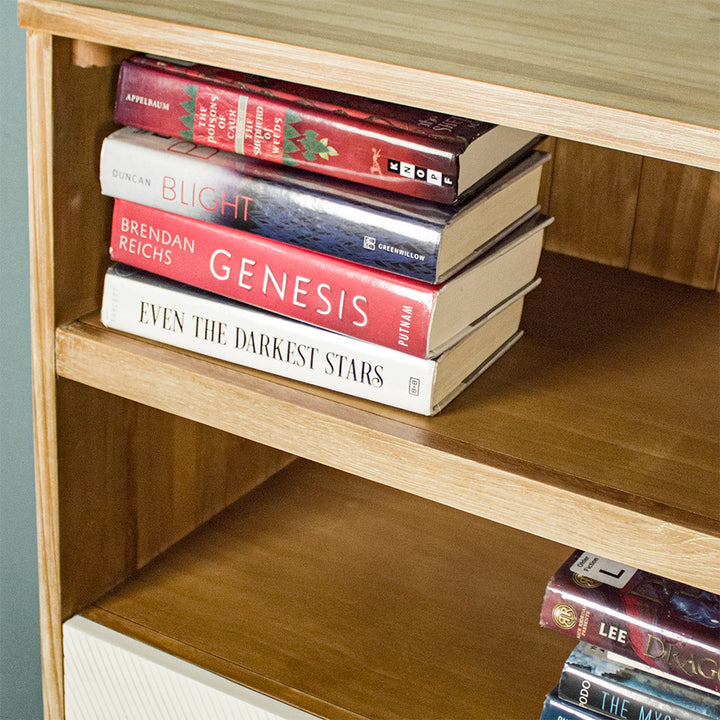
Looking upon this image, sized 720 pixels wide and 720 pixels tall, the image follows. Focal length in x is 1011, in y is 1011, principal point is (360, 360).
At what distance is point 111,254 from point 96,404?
0.42 ft

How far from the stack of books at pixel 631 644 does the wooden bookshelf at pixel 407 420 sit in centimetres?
8

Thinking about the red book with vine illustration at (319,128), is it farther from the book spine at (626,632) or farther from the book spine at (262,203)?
the book spine at (626,632)

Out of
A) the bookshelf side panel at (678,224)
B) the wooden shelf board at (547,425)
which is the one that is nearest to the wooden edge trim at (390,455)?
the wooden shelf board at (547,425)

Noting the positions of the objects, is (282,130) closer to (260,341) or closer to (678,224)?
(260,341)

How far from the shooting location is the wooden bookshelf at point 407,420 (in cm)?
56

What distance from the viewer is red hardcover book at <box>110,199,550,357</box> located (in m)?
0.62

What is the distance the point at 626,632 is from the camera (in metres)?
0.65

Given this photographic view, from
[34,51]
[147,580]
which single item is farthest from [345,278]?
[147,580]

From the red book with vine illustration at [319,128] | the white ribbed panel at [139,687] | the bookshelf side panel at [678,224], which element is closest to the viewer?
the red book with vine illustration at [319,128]

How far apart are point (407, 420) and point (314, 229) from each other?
0.13 m

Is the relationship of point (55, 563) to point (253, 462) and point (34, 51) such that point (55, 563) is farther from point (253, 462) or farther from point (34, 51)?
point (34, 51)

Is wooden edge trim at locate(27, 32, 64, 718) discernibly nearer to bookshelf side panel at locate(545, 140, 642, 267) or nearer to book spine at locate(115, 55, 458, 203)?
book spine at locate(115, 55, 458, 203)

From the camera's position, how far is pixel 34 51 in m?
0.65

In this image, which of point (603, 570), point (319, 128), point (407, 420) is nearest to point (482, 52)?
point (319, 128)
